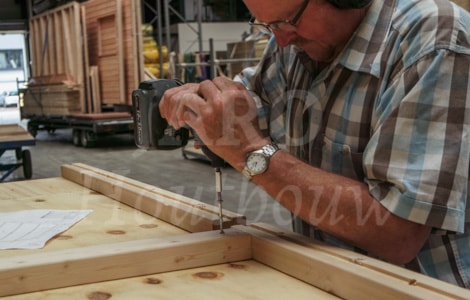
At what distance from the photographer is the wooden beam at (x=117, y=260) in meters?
1.11

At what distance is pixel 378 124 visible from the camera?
1220 mm

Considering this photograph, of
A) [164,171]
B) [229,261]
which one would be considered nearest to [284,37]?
[229,261]

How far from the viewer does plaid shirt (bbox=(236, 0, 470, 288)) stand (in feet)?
3.67

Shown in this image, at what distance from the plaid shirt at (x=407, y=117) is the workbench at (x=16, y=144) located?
5033 mm

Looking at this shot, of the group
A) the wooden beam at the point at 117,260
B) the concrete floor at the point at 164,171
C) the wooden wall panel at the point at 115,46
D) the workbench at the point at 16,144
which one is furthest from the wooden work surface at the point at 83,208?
the wooden wall panel at the point at 115,46

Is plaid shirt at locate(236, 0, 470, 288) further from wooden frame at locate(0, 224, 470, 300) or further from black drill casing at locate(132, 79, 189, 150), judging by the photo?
black drill casing at locate(132, 79, 189, 150)

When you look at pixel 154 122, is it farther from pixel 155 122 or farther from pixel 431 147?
pixel 431 147

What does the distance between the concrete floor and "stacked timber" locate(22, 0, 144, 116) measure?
87 cm

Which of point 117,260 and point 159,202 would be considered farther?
point 159,202

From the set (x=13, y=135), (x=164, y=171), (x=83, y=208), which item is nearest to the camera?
(x=83, y=208)

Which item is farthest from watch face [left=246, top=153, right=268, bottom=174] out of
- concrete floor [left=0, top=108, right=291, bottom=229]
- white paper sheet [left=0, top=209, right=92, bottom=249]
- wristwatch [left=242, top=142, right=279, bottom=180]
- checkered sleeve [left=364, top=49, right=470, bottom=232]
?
concrete floor [left=0, top=108, right=291, bottom=229]

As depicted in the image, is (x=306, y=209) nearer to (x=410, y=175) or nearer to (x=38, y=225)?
(x=410, y=175)

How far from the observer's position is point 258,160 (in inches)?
50.6

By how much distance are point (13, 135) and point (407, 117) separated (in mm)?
5739
